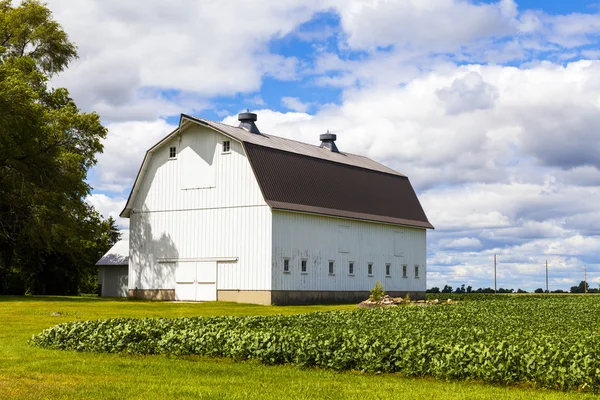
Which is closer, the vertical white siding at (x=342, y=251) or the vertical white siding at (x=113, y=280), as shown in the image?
the vertical white siding at (x=342, y=251)

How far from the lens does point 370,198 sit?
Answer: 50344mm

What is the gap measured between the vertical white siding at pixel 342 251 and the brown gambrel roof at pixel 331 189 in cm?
63

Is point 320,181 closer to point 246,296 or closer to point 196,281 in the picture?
point 246,296

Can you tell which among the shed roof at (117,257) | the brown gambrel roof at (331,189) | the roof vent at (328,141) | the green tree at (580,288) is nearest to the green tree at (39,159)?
the shed roof at (117,257)

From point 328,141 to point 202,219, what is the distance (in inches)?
615

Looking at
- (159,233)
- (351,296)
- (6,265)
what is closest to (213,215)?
(159,233)

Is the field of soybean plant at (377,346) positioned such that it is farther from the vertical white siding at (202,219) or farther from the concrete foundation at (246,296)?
the vertical white siding at (202,219)

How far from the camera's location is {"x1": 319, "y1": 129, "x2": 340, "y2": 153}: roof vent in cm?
5638

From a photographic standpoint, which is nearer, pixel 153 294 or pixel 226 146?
pixel 226 146

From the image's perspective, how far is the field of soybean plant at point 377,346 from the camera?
14.4 m

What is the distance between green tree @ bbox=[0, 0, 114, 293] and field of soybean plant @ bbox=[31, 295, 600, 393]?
25256 millimetres

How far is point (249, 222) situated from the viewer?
42.0 m

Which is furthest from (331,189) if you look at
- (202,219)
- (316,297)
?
(202,219)

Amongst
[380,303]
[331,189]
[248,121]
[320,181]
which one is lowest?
[380,303]
